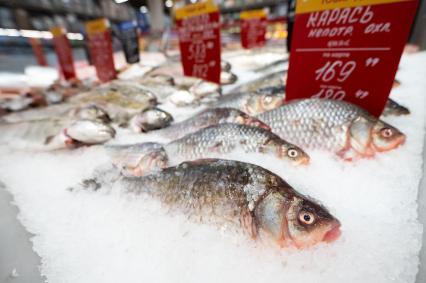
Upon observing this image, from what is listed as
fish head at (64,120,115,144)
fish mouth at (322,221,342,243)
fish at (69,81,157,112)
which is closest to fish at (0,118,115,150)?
fish head at (64,120,115,144)

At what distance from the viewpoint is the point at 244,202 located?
0.81m

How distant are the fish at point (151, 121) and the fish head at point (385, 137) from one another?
129cm

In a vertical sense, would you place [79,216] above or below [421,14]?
below

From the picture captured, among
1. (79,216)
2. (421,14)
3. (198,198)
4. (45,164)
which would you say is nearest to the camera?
(198,198)

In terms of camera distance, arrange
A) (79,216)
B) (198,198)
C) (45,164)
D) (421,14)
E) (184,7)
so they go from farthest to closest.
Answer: (421,14), (184,7), (45,164), (79,216), (198,198)

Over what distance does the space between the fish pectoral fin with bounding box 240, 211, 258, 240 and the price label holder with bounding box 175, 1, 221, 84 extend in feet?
6.95

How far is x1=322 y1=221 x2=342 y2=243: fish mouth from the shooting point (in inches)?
28.4

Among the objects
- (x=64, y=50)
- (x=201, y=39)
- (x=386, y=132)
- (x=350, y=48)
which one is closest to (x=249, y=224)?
(x=386, y=132)

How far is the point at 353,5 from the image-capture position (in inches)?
50.3

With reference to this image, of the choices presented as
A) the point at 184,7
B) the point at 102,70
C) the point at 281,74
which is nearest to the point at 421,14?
the point at 281,74

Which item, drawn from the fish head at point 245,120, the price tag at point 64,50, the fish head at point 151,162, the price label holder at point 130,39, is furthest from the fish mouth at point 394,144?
the price tag at point 64,50

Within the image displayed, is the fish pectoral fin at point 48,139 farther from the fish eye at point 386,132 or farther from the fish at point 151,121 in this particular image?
the fish eye at point 386,132

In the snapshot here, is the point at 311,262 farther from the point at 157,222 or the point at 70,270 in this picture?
the point at 70,270

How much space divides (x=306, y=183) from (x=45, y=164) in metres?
1.49
